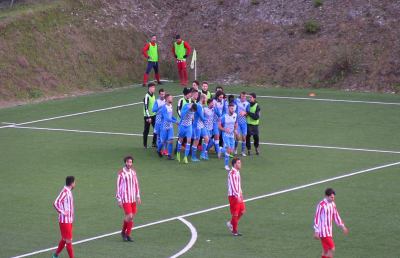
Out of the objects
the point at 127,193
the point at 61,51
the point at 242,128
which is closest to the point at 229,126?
the point at 242,128

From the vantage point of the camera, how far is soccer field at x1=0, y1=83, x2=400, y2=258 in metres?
20.6

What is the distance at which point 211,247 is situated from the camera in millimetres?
20234

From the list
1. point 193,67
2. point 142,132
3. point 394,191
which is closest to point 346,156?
point 394,191

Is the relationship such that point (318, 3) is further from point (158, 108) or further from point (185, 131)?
point (185, 131)

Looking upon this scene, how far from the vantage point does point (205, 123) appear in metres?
29.2

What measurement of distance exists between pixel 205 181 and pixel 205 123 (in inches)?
117

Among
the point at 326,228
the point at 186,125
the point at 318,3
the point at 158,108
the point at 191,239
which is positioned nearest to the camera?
the point at 326,228

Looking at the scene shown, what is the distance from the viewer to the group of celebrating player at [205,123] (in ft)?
94.8

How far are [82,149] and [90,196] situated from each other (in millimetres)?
6302

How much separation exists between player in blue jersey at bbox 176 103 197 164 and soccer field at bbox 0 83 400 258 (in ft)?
2.37

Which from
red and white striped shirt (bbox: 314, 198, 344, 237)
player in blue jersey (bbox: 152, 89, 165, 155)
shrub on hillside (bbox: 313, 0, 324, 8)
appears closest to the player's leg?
shrub on hillside (bbox: 313, 0, 324, 8)

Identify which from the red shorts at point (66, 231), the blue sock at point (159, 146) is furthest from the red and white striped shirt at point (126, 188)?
the blue sock at point (159, 146)

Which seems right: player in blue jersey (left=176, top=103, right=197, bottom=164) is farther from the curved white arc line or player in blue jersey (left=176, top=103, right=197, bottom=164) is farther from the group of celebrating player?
the curved white arc line

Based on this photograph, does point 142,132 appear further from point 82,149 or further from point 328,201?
point 328,201
